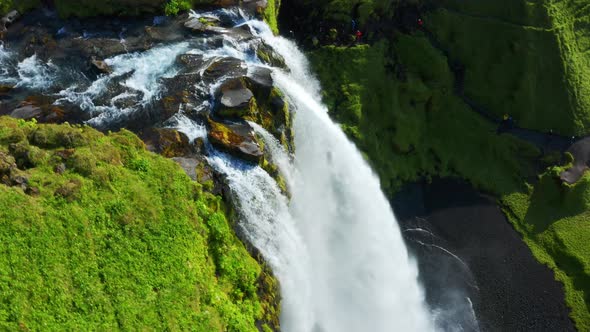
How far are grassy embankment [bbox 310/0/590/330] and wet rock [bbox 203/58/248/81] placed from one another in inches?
415

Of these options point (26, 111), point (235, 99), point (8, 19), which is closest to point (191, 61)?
point (235, 99)

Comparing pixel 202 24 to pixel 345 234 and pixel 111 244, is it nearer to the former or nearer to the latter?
pixel 345 234

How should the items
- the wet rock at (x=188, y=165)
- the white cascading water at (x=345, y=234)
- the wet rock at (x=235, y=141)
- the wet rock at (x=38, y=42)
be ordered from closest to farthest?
the wet rock at (x=188, y=165), the wet rock at (x=235, y=141), the wet rock at (x=38, y=42), the white cascading water at (x=345, y=234)

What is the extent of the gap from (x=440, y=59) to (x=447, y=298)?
18859mm

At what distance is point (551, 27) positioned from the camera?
39750mm

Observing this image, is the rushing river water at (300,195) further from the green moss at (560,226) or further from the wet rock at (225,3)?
the green moss at (560,226)

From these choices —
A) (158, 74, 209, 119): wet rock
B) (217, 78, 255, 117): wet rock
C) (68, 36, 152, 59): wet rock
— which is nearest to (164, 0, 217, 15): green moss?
(68, 36, 152, 59): wet rock

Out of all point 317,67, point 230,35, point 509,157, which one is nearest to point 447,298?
point 509,157

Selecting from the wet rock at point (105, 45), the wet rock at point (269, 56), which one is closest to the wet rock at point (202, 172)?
the wet rock at point (269, 56)

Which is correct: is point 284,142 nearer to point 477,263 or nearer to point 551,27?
point 477,263

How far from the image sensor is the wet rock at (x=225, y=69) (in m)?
24.1

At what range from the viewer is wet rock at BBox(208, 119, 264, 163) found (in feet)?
71.1

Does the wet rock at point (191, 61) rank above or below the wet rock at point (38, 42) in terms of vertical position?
above

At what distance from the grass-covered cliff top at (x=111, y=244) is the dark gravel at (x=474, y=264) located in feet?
48.1
